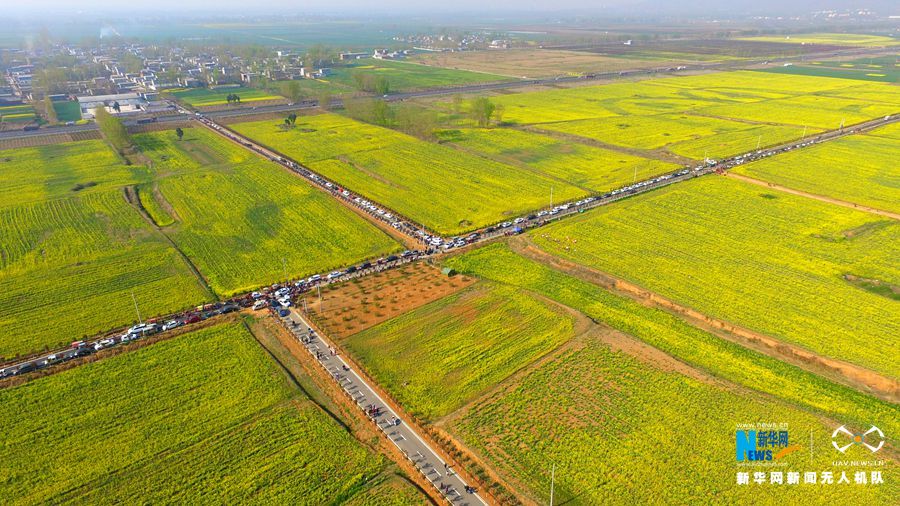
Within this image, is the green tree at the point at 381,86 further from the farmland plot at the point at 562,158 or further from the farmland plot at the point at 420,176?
the farmland plot at the point at 562,158

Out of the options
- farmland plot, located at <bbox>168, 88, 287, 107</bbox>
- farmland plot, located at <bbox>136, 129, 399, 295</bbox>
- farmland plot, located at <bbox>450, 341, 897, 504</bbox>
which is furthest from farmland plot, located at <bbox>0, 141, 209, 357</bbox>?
farmland plot, located at <bbox>168, 88, 287, 107</bbox>

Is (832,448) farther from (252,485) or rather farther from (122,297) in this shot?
(122,297)

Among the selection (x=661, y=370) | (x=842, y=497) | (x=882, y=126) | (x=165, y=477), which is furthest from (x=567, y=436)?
(x=882, y=126)

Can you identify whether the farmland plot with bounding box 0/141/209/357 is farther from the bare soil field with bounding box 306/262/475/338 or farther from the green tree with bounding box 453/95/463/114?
the green tree with bounding box 453/95/463/114

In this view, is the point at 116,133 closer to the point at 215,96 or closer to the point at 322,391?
the point at 215,96

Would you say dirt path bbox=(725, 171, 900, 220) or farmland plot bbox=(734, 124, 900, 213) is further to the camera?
farmland plot bbox=(734, 124, 900, 213)

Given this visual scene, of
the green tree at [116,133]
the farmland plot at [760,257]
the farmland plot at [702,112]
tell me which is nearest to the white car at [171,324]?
the farmland plot at [760,257]
